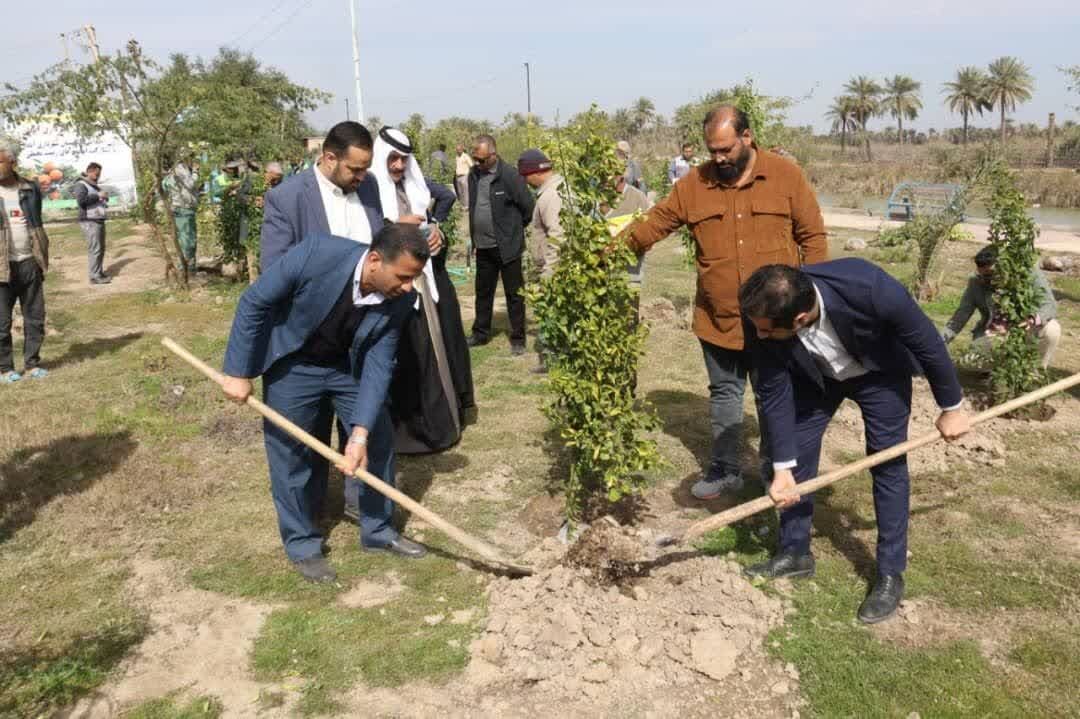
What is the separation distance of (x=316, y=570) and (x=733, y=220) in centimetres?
278

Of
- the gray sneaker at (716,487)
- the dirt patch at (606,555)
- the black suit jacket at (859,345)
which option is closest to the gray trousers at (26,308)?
the dirt patch at (606,555)

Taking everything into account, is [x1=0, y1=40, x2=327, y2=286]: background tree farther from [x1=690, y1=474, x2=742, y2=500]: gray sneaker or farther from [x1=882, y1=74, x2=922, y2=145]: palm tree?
[x1=882, y1=74, x2=922, y2=145]: palm tree

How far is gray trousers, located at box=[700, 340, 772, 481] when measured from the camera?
4543 millimetres

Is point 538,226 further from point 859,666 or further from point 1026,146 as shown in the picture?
point 1026,146

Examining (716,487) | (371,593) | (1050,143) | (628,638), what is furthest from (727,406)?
(1050,143)

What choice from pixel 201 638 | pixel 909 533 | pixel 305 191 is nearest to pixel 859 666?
pixel 909 533

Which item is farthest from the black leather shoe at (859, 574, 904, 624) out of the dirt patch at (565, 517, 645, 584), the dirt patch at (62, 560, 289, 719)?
the dirt patch at (62, 560, 289, 719)

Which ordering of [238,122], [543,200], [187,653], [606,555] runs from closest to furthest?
[187,653], [606,555], [543,200], [238,122]

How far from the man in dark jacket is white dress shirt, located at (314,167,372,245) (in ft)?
11.4

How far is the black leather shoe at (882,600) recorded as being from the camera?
366 centimetres

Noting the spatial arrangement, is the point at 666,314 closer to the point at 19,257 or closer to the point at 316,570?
the point at 316,570

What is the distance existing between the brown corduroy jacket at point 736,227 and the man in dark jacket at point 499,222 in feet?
11.7

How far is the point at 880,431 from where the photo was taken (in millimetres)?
3600

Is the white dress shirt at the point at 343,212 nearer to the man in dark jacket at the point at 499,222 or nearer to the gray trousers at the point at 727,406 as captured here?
the gray trousers at the point at 727,406
